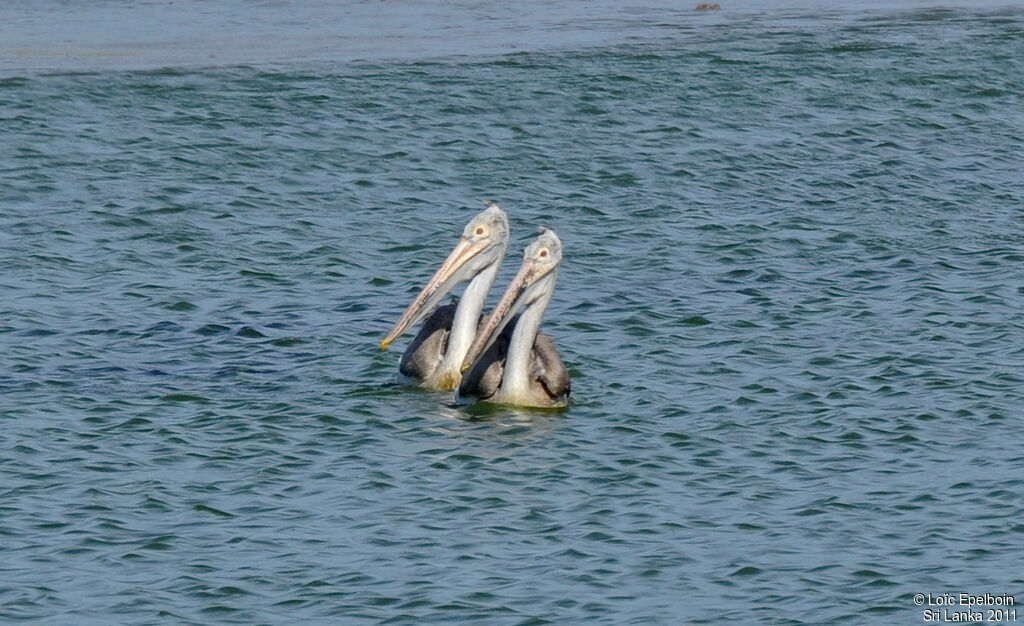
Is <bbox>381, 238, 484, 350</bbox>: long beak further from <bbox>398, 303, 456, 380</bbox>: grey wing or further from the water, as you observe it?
the water

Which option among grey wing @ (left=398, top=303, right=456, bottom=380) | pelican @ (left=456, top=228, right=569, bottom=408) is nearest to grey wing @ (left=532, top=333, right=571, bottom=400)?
pelican @ (left=456, top=228, right=569, bottom=408)

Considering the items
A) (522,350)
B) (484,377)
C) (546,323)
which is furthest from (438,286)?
(546,323)

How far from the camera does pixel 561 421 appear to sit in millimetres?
14125

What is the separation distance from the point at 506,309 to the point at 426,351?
0.86 meters

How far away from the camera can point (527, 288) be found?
47.6ft

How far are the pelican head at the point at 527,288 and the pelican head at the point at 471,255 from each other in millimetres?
761

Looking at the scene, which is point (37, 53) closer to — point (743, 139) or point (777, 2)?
point (743, 139)

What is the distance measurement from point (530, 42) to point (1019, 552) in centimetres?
1851

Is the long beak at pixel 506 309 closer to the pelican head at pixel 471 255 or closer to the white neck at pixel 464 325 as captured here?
the white neck at pixel 464 325

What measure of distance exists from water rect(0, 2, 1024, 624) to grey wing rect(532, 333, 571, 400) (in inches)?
14.0

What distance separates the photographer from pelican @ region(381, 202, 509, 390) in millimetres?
14945

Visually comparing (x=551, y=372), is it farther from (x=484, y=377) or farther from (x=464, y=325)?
(x=464, y=325)

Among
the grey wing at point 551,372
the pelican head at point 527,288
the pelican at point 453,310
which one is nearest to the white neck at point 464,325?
the pelican at point 453,310

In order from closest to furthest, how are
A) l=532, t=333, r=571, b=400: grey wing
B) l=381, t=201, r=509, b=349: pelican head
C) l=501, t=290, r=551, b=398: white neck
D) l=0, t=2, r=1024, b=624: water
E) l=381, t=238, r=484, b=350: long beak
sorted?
l=0, t=2, r=1024, b=624: water → l=532, t=333, r=571, b=400: grey wing → l=501, t=290, r=551, b=398: white neck → l=381, t=238, r=484, b=350: long beak → l=381, t=201, r=509, b=349: pelican head
